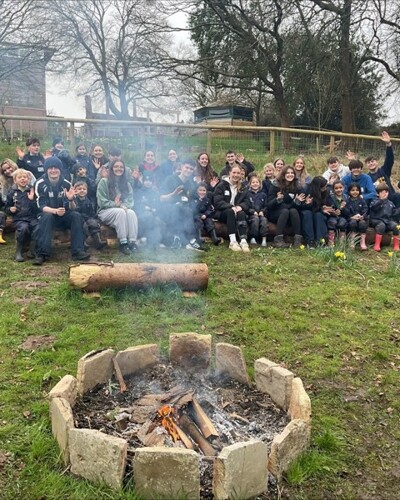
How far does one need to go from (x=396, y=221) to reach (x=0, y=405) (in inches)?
287

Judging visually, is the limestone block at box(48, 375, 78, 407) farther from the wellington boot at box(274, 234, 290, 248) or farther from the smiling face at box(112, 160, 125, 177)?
the wellington boot at box(274, 234, 290, 248)

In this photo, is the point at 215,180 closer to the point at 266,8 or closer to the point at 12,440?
the point at 12,440

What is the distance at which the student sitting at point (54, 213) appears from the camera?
6.23m

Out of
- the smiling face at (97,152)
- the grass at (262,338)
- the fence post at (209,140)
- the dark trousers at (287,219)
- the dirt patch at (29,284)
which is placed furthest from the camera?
the fence post at (209,140)

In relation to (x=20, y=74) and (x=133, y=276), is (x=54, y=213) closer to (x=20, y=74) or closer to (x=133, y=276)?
(x=133, y=276)

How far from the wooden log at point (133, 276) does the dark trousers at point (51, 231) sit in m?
1.48

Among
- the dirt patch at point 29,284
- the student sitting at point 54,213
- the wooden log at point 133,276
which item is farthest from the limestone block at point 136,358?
the student sitting at point 54,213

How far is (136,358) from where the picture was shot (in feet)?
11.4

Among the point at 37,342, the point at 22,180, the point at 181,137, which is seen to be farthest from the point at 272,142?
the point at 37,342

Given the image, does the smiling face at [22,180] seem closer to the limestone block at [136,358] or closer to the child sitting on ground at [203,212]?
the child sitting on ground at [203,212]

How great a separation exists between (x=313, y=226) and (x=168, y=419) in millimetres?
5471

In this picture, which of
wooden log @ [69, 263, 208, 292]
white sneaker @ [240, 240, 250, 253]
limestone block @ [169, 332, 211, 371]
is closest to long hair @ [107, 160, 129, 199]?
white sneaker @ [240, 240, 250, 253]

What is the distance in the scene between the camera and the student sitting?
6.23 meters

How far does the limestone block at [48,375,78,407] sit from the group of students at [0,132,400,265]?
11.3 ft
